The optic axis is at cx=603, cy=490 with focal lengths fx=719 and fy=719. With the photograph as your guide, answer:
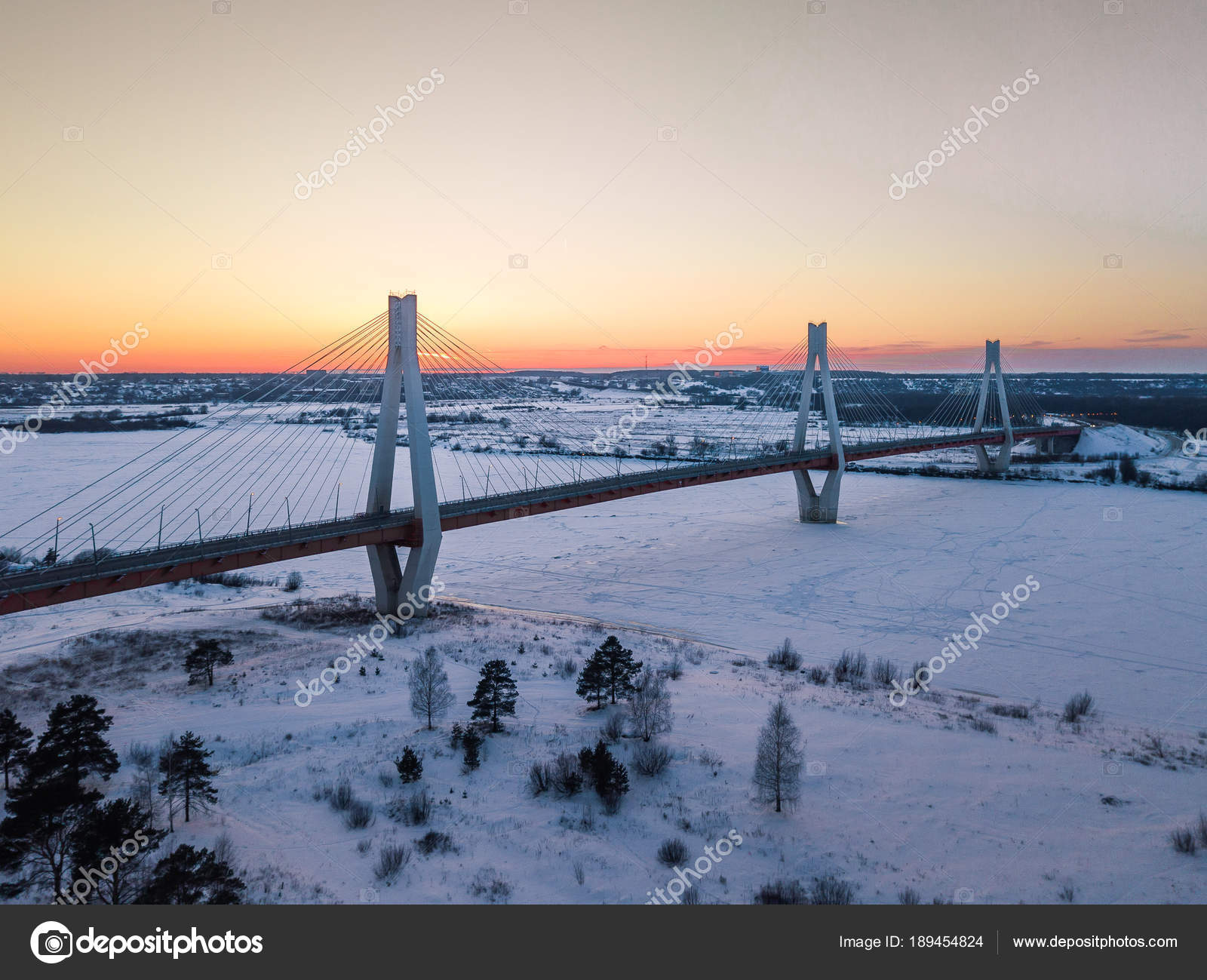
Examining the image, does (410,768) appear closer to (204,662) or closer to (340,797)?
(340,797)

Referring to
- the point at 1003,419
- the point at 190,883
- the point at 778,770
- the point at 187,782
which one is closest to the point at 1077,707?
the point at 778,770

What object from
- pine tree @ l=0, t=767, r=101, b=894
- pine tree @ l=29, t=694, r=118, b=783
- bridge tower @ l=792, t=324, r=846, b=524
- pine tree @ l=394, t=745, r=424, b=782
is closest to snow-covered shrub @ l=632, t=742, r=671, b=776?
pine tree @ l=394, t=745, r=424, b=782

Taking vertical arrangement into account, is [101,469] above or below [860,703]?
above

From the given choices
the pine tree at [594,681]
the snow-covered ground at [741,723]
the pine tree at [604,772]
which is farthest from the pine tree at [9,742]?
the pine tree at [594,681]

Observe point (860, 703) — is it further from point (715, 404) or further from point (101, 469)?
point (715, 404)

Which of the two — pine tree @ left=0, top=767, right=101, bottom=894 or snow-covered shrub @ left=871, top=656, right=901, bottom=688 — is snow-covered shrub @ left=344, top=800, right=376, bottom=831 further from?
snow-covered shrub @ left=871, top=656, right=901, bottom=688

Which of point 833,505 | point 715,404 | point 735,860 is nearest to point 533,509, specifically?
point 735,860

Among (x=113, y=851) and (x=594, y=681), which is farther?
(x=594, y=681)
